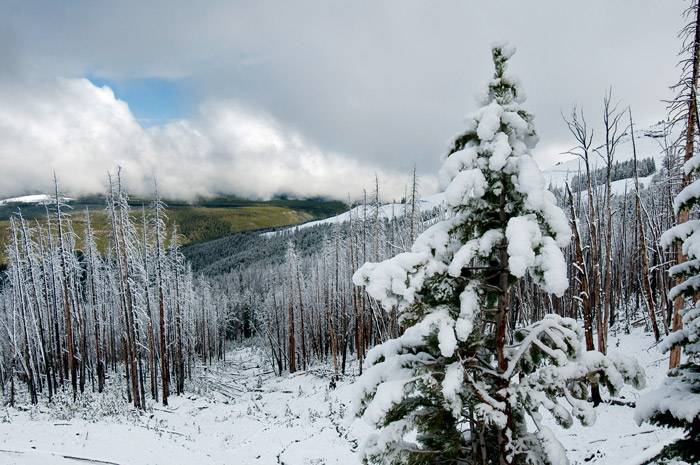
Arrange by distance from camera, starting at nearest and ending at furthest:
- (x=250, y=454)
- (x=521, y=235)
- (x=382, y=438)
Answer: (x=521, y=235), (x=382, y=438), (x=250, y=454)

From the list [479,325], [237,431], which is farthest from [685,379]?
[237,431]

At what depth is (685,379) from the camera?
3971 mm

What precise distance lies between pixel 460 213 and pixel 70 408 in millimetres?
22976

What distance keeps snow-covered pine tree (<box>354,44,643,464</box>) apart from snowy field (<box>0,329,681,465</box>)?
12.7ft

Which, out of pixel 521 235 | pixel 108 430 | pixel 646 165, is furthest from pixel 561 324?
pixel 646 165

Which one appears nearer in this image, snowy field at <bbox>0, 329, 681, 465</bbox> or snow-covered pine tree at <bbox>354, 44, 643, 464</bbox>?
snow-covered pine tree at <bbox>354, 44, 643, 464</bbox>

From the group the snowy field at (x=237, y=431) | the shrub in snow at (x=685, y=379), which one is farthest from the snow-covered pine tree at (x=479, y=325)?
the snowy field at (x=237, y=431)

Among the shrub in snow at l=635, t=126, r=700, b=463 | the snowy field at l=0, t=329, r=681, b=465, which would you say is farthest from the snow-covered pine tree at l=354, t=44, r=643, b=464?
the snowy field at l=0, t=329, r=681, b=465

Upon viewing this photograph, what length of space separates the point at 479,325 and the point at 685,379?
232 centimetres

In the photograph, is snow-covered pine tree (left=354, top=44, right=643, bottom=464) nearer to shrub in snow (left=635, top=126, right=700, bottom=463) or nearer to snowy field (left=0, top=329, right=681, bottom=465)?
shrub in snow (left=635, top=126, right=700, bottom=463)

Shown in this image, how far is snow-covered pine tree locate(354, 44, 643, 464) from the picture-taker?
139 inches

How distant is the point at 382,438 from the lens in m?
3.81

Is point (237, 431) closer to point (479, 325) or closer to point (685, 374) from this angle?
point (479, 325)

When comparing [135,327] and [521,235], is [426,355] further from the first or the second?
[135,327]
